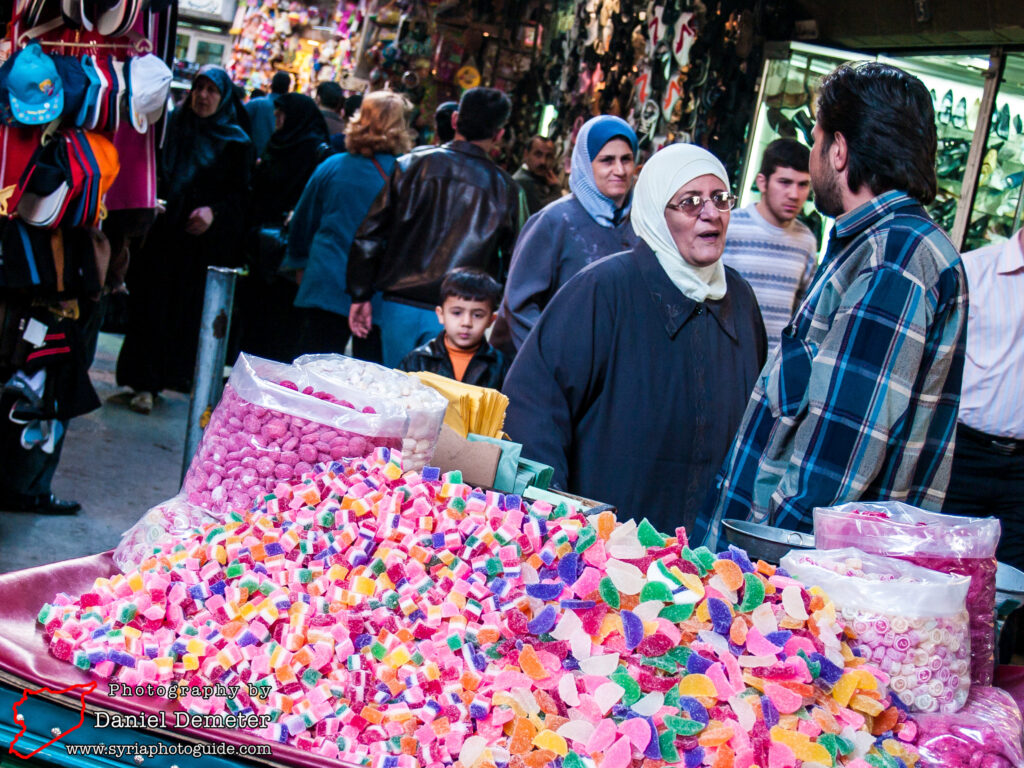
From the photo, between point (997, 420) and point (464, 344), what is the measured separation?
1700mm

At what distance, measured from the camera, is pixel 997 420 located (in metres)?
3.38

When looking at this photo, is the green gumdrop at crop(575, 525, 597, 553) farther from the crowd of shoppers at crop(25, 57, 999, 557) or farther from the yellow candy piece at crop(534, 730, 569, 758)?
the crowd of shoppers at crop(25, 57, 999, 557)

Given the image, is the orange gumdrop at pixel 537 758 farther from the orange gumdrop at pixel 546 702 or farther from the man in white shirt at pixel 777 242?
the man in white shirt at pixel 777 242

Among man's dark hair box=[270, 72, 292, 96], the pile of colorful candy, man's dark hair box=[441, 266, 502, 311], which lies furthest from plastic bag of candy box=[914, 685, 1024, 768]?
man's dark hair box=[270, 72, 292, 96]

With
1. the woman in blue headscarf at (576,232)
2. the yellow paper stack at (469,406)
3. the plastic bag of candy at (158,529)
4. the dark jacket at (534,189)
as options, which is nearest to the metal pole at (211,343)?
the woman in blue headscarf at (576,232)

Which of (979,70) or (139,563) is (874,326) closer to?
(139,563)

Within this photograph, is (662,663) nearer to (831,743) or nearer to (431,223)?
(831,743)

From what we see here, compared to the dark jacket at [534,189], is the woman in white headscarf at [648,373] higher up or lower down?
lower down

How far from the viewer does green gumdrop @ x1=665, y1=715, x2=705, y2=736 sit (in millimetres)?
1255

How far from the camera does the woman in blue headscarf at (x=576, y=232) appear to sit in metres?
3.67

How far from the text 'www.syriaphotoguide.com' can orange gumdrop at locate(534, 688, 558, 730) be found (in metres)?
0.31

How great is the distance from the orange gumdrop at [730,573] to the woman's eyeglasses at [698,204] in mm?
1318

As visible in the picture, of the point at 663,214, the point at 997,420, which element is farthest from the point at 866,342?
the point at 997,420

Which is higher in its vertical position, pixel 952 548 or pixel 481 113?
pixel 481 113
